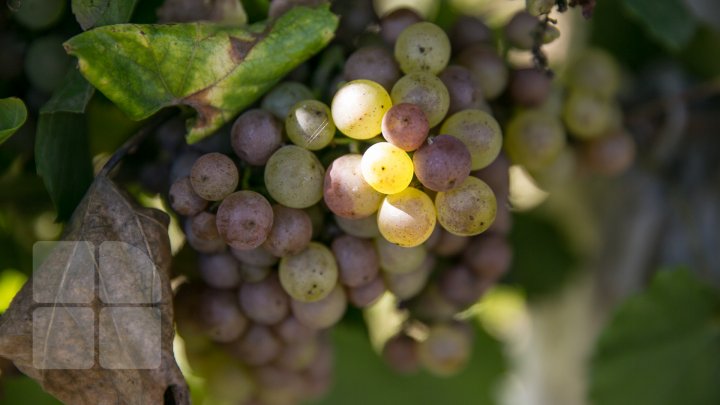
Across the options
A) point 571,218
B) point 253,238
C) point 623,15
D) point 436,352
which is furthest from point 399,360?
point 623,15

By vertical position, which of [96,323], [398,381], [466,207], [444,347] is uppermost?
[466,207]

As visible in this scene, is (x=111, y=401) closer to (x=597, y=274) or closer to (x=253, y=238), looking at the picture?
(x=253, y=238)

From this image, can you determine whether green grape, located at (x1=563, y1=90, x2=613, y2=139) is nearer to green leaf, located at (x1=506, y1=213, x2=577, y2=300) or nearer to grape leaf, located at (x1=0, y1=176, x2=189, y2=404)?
green leaf, located at (x1=506, y1=213, x2=577, y2=300)

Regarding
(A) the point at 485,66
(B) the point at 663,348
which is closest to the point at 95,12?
(A) the point at 485,66

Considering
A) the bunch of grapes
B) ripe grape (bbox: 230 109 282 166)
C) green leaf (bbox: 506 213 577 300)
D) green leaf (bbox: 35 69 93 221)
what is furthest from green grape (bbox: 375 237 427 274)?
green leaf (bbox: 506 213 577 300)

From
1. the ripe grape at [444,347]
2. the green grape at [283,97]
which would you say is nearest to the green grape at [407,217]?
the green grape at [283,97]

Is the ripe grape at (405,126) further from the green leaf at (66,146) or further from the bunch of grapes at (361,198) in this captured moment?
the green leaf at (66,146)

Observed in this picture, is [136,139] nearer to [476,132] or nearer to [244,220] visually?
[244,220]
